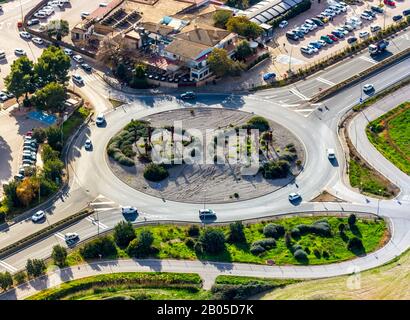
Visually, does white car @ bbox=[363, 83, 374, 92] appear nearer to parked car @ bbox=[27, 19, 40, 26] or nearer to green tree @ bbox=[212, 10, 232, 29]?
green tree @ bbox=[212, 10, 232, 29]

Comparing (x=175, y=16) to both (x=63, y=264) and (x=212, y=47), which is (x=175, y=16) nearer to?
(x=212, y=47)

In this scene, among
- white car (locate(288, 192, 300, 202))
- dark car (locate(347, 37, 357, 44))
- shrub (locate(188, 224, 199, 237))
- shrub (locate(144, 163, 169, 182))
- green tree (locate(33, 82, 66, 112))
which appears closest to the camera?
shrub (locate(188, 224, 199, 237))

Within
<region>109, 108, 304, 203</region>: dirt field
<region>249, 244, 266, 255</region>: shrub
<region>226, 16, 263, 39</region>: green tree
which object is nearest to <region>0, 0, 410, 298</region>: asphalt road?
<region>109, 108, 304, 203</region>: dirt field

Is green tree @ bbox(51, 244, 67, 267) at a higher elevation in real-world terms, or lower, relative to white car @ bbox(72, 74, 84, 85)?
higher

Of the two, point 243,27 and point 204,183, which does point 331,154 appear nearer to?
point 204,183

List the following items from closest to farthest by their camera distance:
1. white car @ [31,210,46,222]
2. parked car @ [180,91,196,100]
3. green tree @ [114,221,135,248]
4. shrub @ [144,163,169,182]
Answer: green tree @ [114,221,135,248] < white car @ [31,210,46,222] < shrub @ [144,163,169,182] < parked car @ [180,91,196,100]

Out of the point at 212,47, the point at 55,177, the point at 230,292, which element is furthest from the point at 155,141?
the point at 230,292

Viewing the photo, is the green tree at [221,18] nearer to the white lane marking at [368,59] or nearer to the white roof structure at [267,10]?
the white roof structure at [267,10]
